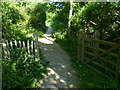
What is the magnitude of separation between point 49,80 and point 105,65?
218 centimetres

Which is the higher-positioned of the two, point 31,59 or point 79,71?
point 31,59

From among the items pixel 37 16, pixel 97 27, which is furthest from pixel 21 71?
pixel 37 16

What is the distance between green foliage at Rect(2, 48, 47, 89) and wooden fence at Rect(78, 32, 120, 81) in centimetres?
212

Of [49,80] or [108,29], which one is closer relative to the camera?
[49,80]

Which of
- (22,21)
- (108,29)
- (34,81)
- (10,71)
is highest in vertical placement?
(22,21)

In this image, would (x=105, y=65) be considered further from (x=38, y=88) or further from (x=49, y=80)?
(x=38, y=88)

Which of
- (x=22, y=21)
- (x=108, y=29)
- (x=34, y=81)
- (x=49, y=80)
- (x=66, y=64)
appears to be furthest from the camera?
(x=22, y=21)

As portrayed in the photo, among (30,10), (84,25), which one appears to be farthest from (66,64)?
(30,10)

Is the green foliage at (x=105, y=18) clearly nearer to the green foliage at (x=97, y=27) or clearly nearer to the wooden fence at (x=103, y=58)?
the green foliage at (x=97, y=27)

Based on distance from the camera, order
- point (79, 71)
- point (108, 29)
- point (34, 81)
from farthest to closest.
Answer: point (108, 29) → point (79, 71) → point (34, 81)

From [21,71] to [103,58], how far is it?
3025 millimetres

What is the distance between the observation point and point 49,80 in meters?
3.68

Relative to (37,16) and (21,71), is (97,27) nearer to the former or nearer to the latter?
(21,71)

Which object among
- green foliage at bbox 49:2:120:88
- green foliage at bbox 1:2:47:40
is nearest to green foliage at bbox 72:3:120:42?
green foliage at bbox 49:2:120:88
